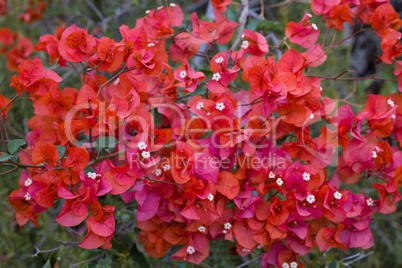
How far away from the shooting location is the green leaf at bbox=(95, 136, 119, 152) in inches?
45.3

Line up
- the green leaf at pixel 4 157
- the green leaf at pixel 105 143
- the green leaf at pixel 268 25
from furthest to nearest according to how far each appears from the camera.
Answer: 1. the green leaf at pixel 268 25
2. the green leaf at pixel 105 143
3. the green leaf at pixel 4 157

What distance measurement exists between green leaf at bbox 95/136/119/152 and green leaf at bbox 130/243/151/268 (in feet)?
1.23

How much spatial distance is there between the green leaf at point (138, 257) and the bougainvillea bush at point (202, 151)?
3.8 inches

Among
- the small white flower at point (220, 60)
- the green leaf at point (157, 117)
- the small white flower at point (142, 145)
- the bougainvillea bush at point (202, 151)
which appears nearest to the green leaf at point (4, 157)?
the bougainvillea bush at point (202, 151)

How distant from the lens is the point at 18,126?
197cm

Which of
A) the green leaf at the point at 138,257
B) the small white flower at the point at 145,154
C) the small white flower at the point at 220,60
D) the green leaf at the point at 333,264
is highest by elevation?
the small white flower at the point at 220,60

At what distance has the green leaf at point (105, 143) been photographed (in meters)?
1.15

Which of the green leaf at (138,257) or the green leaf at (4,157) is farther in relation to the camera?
the green leaf at (138,257)

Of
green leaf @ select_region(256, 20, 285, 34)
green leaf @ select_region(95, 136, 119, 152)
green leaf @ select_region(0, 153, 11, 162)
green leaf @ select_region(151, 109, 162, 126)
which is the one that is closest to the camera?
green leaf @ select_region(0, 153, 11, 162)

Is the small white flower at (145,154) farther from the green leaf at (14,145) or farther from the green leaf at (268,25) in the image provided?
the green leaf at (268,25)

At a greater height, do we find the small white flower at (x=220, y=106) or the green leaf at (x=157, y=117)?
the small white flower at (x=220, y=106)

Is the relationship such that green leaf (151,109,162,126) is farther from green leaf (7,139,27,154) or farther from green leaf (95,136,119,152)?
green leaf (7,139,27,154)

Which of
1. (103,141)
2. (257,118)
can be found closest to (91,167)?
(103,141)

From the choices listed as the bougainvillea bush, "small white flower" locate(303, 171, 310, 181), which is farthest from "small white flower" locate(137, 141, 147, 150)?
"small white flower" locate(303, 171, 310, 181)
